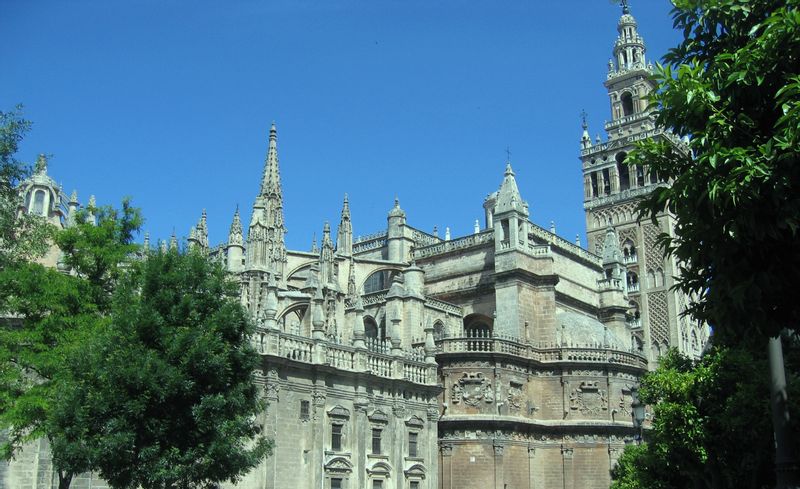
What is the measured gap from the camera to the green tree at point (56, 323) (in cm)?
2109

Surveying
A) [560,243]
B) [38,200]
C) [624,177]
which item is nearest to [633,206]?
[624,177]

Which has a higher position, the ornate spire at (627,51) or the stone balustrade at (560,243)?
the ornate spire at (627,51)

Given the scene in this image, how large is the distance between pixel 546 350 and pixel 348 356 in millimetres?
13979

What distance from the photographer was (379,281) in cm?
5209

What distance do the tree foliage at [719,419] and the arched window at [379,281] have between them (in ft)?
93.4

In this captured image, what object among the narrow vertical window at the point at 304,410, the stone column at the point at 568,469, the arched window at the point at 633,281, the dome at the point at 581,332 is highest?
the arched window at the point at 633,281

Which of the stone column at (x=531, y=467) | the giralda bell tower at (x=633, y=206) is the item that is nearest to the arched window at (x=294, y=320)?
the stone column at (x=531, y=467)

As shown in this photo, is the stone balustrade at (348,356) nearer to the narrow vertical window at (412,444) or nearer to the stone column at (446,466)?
the narrow vertical window at (412,444)

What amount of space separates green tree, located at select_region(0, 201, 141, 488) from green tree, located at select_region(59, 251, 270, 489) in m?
0.67

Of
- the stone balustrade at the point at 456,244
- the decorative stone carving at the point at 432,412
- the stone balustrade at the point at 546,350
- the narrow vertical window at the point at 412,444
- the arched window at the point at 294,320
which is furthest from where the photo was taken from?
the stone balustrade at the point at 456,244

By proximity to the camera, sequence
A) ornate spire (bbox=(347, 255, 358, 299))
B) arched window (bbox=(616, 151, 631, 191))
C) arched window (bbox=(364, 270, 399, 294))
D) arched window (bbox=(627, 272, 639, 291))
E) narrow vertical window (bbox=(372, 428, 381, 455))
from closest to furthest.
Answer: narrow vertical window (bbox=(372, 428, 381, 455))
ornate spire (bbox=(347, 255, 358, 299))
arched window (bbox=(364, 270, 399, 294))
arched window (bbox=(627, 272, 639, 291))
arched window (bbox=(616, 151, 631, 191))

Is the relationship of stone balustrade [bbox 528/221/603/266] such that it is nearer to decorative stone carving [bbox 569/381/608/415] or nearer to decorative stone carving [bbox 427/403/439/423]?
decorative stone carving [bbox 569/381/608/415]

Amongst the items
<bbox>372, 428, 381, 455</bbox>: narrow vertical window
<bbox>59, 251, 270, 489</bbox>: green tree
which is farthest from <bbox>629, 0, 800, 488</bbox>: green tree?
<bbox>372, 428, 381, 455</bbox>: narrow vertical window

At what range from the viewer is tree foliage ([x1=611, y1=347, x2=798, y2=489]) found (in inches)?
838
